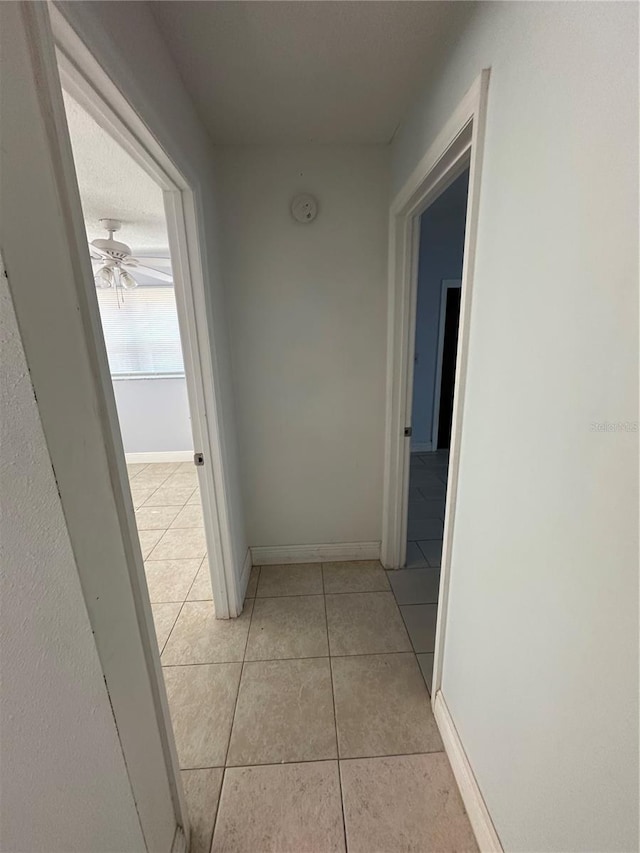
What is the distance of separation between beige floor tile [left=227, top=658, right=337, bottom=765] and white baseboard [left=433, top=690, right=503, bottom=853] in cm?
41

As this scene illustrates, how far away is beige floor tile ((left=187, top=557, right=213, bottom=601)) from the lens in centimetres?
207

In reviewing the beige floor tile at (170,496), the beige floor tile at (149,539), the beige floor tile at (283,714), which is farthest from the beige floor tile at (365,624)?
the beige floor tile at (170,496)

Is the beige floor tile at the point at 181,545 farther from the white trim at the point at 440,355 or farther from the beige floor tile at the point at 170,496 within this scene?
the white trim at the point at 440,355

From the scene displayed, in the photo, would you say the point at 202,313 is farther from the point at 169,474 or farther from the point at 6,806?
the point at 169,474

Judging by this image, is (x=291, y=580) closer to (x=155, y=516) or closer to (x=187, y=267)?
(x=155, y=516)

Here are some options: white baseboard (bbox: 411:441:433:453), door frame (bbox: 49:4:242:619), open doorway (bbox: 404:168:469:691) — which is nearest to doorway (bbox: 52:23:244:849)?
door frame (bbox: 49:4:242:619)

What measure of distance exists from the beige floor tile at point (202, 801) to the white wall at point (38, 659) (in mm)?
614

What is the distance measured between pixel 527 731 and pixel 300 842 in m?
0.80

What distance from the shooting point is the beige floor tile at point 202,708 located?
1.30m

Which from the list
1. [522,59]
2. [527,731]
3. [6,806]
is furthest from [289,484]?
[522,59]

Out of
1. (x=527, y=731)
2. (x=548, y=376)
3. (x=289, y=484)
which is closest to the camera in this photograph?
(x=548, y=376)

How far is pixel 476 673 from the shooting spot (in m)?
1.07

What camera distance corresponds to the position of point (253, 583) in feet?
7.15

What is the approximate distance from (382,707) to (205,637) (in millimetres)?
913
